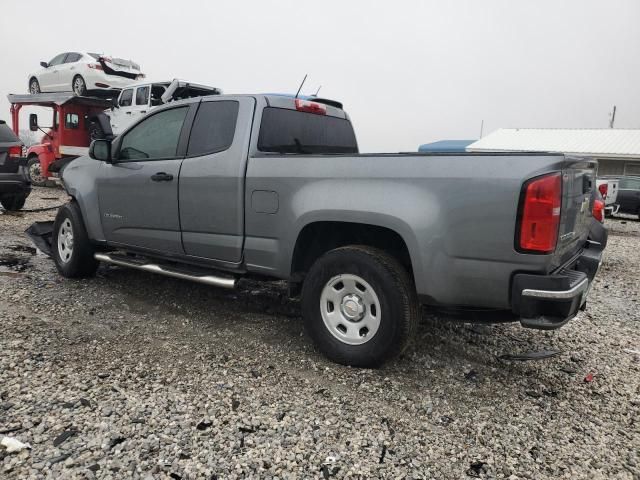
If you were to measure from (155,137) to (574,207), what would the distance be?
3.55 m

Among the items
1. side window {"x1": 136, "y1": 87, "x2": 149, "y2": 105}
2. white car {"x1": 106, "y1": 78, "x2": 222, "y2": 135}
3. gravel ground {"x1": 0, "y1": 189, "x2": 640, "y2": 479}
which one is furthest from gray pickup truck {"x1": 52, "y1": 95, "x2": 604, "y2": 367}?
Result: side window {"x1": 136, "y1": 87, "x2": 149, "y2": 105}

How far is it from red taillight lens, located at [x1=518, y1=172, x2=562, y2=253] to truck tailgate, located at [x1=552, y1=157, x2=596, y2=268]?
0.09 meters

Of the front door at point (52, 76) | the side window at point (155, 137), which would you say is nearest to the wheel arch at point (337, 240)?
the side window at point (155, 137)

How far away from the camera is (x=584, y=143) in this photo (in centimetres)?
2725

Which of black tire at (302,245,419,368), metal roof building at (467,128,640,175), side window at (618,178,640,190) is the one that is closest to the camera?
black tire at (302,245,419,368)

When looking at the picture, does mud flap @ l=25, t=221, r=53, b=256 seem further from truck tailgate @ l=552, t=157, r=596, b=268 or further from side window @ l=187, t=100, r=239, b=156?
truck tailgate @ l=552, t=157, r=596, b=268

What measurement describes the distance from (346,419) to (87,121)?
14.6m

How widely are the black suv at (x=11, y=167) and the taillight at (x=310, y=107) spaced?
6938 mm

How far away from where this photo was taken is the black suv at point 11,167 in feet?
28.5

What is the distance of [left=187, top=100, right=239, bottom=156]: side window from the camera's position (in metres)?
3.94

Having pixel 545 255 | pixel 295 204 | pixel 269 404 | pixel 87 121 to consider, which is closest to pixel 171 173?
pixel 295 204

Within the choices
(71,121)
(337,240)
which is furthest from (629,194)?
(71,121)

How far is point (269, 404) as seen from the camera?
9.37 feet

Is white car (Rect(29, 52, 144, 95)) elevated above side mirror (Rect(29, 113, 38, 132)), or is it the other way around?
white car (Rect(29, 52, 144, 95))
